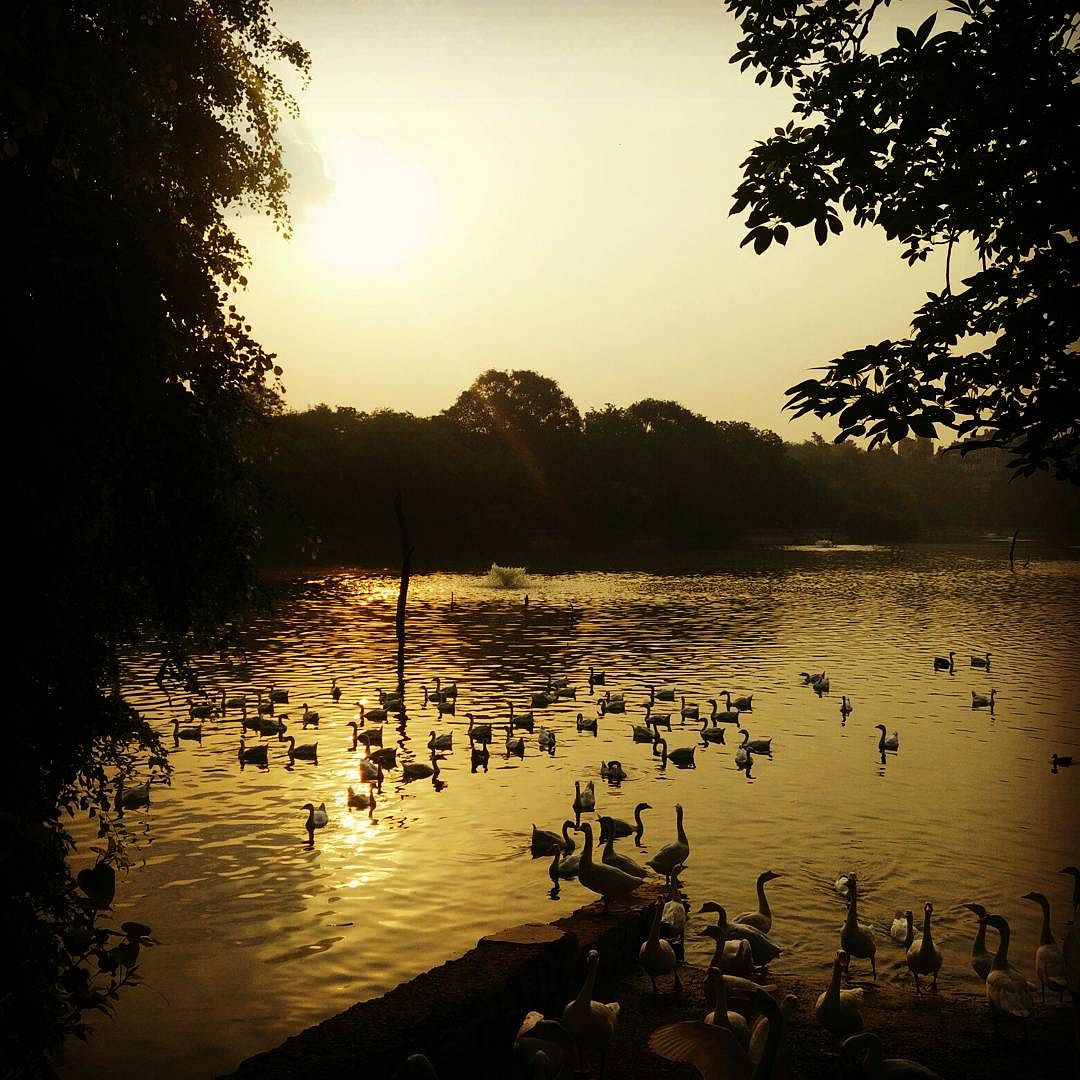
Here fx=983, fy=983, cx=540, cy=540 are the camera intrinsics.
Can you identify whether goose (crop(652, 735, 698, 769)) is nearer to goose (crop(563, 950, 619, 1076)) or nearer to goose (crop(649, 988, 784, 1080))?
goose (crop(563, 950, 619, 1076))

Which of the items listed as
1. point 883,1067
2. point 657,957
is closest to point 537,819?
point 657,957

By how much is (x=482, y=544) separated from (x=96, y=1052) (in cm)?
10574

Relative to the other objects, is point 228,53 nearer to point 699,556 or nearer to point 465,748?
point 465,748

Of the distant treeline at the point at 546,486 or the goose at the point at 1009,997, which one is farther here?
the distant treeline at the point at 546,486

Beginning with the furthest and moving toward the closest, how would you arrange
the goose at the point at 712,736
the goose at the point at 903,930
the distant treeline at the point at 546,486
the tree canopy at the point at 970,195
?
the distant treeline at the point at 546,486, the goose at the point at 712,736, the goose at the point at 903,930, the tree canopy at the point at 970,195

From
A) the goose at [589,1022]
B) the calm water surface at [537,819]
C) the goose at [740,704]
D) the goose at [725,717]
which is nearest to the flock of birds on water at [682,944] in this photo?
the goose at [589,1022]

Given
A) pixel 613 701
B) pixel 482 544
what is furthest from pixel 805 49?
pixel 482 544

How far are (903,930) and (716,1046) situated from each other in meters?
6.53

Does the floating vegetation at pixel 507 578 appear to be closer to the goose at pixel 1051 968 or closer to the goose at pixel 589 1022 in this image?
the goose at pixel 1051 968

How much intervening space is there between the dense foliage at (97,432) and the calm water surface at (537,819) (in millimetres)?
2261

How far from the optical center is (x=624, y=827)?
17641mm

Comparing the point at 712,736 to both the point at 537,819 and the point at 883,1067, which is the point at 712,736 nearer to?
the point at 537,819

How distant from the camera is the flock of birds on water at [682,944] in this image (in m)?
8.33

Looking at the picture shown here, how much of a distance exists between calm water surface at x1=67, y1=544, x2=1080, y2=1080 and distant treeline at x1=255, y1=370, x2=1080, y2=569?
175 feet
